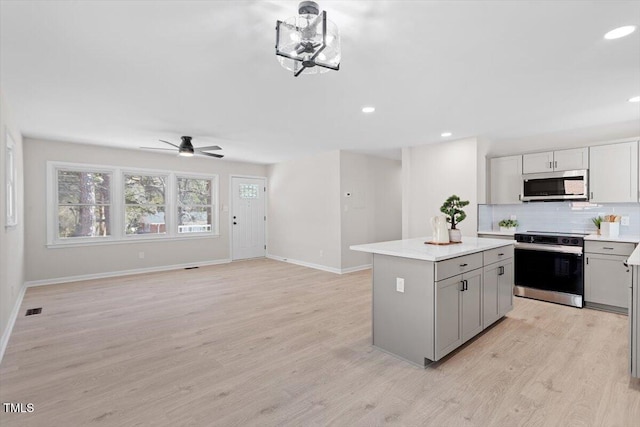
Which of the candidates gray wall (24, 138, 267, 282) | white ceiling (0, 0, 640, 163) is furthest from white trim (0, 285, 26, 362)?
white ceiling (0, 0, 640, 163)

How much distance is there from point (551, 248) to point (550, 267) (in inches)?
9.8

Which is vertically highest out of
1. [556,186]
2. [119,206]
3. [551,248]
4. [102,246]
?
[556,186]

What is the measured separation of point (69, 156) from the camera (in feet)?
17.9

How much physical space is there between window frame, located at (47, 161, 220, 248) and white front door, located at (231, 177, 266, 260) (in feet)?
1.47

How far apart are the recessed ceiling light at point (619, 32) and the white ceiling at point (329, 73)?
51mm

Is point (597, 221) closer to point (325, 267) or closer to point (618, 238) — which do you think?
point (618, 238)

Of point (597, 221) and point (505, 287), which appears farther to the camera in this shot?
point (597, 221)

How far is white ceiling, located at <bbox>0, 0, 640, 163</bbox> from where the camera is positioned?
73.6 inches

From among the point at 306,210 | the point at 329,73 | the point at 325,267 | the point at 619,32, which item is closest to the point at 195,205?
the point at 306,210

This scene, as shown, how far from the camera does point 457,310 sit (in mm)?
2643

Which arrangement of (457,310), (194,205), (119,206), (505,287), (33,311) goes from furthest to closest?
(194,205), (119,206), (33,311), (505,287), (457,310)

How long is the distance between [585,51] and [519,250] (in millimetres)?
2760

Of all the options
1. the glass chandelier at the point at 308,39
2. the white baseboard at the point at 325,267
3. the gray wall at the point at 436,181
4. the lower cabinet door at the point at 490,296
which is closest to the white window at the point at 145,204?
the white baseboard at the point at 325,267

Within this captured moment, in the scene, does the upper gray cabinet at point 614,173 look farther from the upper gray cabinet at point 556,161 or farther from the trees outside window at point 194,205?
the trees outside window at point 194,205
